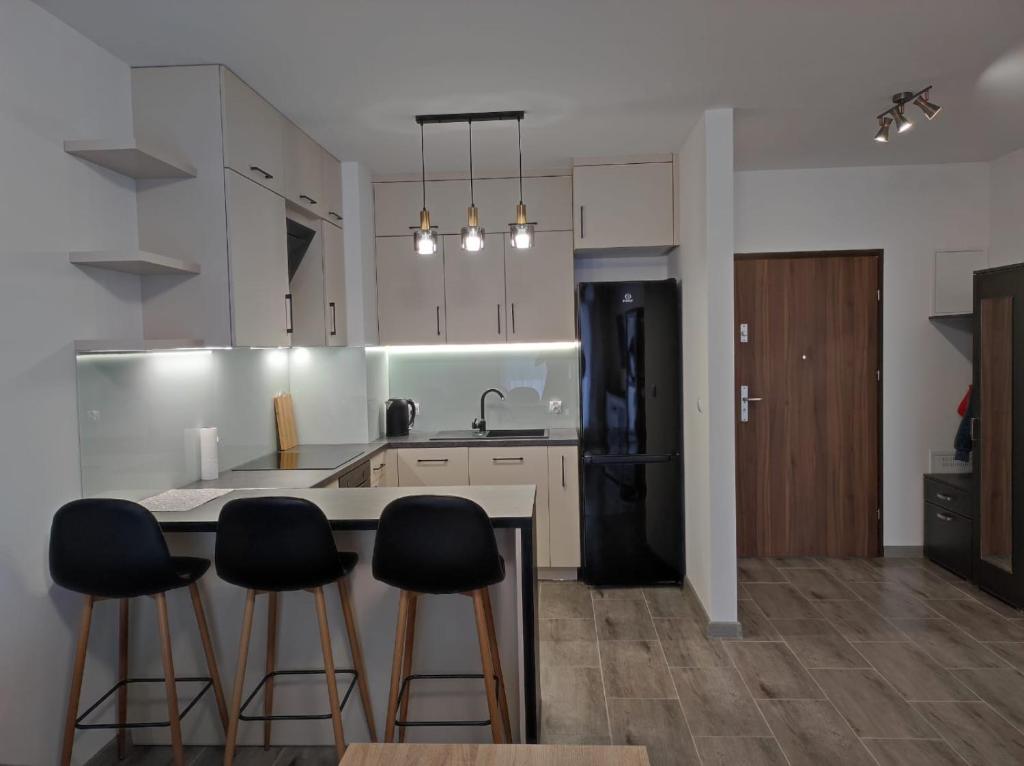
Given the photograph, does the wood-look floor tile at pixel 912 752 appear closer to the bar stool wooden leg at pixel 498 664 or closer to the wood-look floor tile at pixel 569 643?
the wood-look floor tile at pixel 569 643

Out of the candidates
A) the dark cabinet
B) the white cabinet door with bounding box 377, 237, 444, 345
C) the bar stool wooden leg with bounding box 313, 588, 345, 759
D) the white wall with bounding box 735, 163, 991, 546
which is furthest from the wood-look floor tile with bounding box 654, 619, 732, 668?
the white cabinet door with bounding box 377, 237, 444, 345

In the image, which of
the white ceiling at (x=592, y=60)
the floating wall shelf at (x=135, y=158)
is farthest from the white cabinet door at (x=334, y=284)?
A: the floating wall shelf at (x=135, y=158)

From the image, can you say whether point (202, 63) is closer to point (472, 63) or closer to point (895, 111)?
point (472, 63)

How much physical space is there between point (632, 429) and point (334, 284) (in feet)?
6.65

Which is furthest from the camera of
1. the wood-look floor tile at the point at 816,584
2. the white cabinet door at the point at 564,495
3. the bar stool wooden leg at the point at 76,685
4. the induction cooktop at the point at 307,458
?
the white cabinet door at the point at 564,495

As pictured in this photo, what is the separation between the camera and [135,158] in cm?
247

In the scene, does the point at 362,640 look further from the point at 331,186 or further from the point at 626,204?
the point at 626,204

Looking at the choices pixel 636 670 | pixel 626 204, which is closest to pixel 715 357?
pixel 626 204

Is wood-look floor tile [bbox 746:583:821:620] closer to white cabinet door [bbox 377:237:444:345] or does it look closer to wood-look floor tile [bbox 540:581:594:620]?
wood-look floor tile [bbox 540:581:594:620]

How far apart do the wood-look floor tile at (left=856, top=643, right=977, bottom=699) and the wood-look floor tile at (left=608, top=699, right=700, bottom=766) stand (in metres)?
1.03

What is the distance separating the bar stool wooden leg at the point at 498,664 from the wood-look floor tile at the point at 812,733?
1.03 metres

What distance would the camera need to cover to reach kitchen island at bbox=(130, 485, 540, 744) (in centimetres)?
252

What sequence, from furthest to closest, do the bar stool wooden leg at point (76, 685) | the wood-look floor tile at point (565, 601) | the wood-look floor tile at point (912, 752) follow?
the wood-look floor tile at point (565, 601) → the wood-look floor tile at point (912, 752) → the bar stool wooden leg at point (76, 685)

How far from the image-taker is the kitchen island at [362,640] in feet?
8.28
